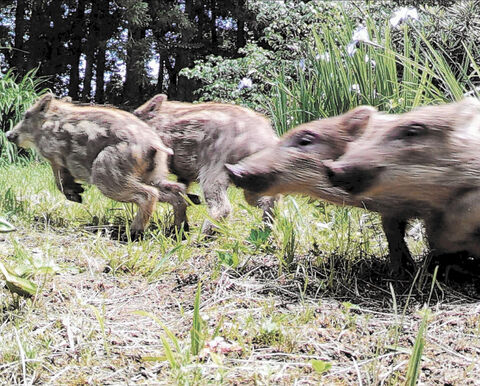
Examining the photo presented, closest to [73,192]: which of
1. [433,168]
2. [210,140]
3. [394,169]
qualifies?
[210,140]

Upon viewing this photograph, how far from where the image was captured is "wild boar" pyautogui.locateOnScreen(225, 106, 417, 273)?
2246 mm

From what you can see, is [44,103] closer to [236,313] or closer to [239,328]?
[236,313]

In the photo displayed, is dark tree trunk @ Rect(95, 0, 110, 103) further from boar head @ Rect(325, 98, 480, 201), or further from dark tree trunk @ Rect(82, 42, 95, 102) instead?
boar head @ Rect(325, 98, 480, 201)

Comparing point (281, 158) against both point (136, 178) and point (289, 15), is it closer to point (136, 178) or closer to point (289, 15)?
point (136, 178)

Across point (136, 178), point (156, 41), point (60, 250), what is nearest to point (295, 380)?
point (60, 250)

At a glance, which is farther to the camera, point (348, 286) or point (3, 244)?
point (3, 244)

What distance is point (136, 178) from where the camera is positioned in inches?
141

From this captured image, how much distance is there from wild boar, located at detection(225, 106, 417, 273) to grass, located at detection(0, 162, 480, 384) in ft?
0.80

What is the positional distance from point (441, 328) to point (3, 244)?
2.22 m

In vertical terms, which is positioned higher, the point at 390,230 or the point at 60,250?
the point at 390,230

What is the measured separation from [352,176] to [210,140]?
1786 mm

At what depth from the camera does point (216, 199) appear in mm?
3529

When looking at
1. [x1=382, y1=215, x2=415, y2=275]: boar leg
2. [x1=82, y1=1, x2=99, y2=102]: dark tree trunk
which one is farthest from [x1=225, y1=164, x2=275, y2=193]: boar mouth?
[x1=82, y1=1, x2=99, y2=102]: dark tree trunk

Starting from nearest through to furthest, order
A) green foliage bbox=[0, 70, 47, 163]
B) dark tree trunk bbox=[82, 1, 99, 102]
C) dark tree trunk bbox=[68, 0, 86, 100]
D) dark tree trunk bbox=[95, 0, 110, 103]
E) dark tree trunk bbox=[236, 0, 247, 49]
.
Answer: green foliage bbox=[0, 70, 47, 163] < dark tree trunk bbox=[82, 1, 99, 102] < dark tree trunk bbox=[236, 0, 247, 49] < dark tree trunk bbox=[95, 0, 110, 103] < dark tree trunk bbox=[68, 0, 86, 100]
